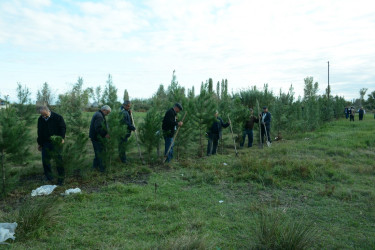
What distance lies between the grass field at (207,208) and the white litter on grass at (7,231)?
0.11 metres

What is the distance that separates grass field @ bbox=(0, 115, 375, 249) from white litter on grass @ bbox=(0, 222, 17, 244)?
11 centimetres

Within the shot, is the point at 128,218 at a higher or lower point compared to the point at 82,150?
lower

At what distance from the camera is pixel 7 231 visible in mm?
3771

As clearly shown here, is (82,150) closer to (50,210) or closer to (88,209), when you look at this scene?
(88,209)

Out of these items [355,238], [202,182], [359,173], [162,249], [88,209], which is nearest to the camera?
[162,249]

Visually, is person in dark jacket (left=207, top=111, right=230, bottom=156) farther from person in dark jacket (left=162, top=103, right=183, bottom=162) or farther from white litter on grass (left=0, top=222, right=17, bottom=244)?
white litter on grass (left=0, top=222, right=17, bottom=244)

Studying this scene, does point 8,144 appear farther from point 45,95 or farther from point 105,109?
point 45,95

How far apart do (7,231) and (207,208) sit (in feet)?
10.4

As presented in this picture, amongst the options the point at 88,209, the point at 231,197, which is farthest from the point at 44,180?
the point at 231,197

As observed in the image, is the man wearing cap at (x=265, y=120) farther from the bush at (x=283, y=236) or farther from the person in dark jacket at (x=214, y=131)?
the bush at (x=283, y=236)

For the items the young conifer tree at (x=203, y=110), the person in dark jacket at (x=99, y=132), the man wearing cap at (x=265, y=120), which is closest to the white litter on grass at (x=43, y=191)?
the person in dark jacket at (x=99, y=132)

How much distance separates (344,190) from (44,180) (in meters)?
7.14

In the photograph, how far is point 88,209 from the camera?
5090 mm

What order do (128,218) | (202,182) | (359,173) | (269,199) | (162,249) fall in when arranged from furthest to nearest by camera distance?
1. (359,173)
2. (202,182)
3. (269,199)
4. (128,218)
5. (162,249)
